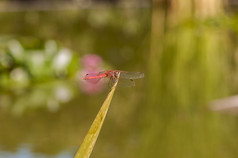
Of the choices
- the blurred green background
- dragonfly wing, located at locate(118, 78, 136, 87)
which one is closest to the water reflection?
the blurred green background

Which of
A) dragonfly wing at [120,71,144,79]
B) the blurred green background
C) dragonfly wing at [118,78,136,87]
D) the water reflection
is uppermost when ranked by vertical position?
dragonfly wing at [120,71,144,79]

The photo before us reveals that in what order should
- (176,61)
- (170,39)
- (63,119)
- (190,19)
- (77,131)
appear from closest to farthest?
(77,131)
(63,119)
(176,61)
(170,39)
(190,19)

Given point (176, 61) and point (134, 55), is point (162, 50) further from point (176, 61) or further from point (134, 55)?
point (176, 61)

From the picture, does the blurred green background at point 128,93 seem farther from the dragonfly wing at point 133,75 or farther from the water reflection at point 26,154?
the dragonfly wing at point 133,75

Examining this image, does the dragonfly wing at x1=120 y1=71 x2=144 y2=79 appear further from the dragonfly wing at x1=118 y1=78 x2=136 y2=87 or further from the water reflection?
the water reflection

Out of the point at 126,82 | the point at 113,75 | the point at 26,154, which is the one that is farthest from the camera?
the point at 26,154

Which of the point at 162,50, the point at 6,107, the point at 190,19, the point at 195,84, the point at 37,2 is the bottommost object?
the point at 37,2

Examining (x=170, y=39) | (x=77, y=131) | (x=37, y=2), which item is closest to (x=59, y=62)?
(x=77, y=131)

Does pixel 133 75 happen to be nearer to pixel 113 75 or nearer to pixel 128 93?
pixel 113 75

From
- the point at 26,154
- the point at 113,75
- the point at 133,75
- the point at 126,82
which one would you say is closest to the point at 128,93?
the point at 26,154
